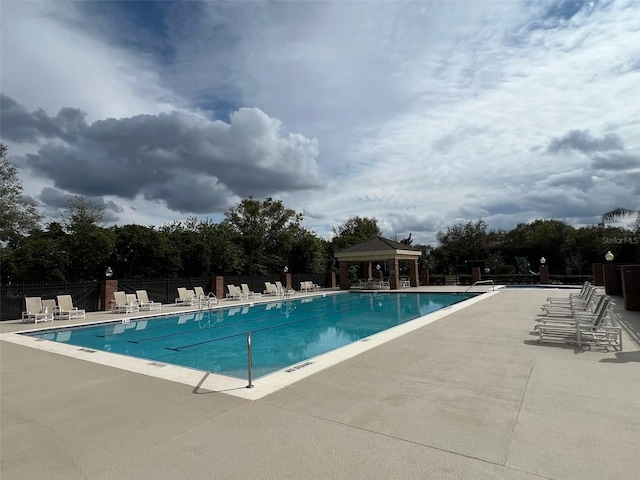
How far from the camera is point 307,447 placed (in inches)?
142

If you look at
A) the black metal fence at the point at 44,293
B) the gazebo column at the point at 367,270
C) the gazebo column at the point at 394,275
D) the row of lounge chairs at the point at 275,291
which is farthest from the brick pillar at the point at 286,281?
the black metal fence at the point at 44,293

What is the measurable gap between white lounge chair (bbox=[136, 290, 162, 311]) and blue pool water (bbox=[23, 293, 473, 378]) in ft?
6.28

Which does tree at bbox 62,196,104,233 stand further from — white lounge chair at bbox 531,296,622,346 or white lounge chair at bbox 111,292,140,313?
white lounge chair at bbox 531,296,622,346

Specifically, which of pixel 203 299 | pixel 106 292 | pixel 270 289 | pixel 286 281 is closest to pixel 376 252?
pixel 286 281

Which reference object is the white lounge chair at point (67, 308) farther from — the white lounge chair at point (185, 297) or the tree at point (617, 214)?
the tree at point (617, 214)

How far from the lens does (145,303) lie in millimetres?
17984

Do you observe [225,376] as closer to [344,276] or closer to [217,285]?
[217,285]

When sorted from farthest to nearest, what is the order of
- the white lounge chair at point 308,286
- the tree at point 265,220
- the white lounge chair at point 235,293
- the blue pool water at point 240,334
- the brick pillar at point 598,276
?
the tree at point 265,220 → the white lounge chair at point 308,286 → the brick pillar at point 598,276 → the white lounge chair at point 235,293 → the blue pool water at point 240,334

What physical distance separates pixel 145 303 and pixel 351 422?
16292mm

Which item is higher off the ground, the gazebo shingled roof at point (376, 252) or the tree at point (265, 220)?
the tree at point (265, 220)

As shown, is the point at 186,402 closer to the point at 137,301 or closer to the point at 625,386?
the point at 625,386

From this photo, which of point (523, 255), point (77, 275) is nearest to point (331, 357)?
point (77, 275)

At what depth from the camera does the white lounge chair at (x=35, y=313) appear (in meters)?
14.2

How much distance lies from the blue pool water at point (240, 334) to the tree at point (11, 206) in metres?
18.2
